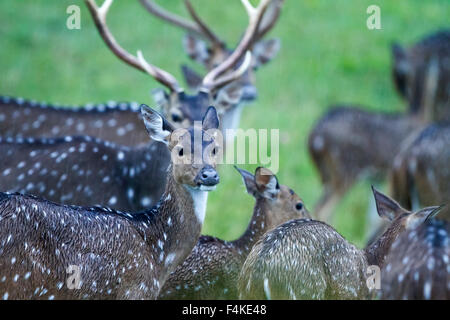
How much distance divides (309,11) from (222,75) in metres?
7.97

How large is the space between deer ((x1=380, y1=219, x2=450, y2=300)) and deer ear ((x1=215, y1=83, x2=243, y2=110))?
2.40m

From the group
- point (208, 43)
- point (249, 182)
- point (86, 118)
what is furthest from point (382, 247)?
point (208, 43)

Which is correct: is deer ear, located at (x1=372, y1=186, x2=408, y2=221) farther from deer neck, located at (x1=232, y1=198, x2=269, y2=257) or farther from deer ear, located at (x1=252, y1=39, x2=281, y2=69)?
deer ear, located at (x1=252, y1=39, x2=281, y2=69)

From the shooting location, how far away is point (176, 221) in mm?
5387

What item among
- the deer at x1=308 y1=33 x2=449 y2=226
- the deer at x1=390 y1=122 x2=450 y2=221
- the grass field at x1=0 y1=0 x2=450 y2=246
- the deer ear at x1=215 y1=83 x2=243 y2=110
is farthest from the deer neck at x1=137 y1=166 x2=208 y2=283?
the grass field at x1=0 y1=0 x2=450 y2=246

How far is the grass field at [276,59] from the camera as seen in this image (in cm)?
1241

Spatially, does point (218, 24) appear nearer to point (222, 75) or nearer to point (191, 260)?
point (222, 75)

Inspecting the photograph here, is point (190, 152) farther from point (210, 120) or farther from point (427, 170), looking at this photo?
point (427, 170)

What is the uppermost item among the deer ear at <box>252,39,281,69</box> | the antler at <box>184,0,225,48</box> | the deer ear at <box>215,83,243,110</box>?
the antler at <box>184,0,225,48</box>

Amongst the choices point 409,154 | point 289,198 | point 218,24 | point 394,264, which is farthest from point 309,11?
point 394,264

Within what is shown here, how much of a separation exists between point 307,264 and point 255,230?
937 millimetres

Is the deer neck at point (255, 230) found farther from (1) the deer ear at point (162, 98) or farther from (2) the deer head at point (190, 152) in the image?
(1) the deer ear at point (162, 98)

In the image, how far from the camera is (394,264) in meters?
5.12

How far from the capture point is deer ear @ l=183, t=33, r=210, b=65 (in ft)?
30.6
